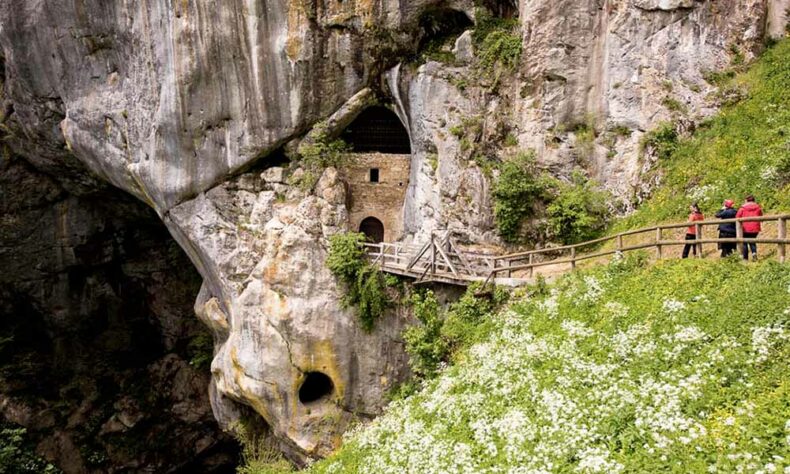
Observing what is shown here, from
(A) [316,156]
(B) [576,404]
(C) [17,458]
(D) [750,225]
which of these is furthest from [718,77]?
(C) [17,458]

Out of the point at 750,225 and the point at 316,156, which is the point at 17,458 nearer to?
the point at 316,156

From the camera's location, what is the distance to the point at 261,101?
1855cm

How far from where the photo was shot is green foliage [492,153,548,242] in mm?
17016

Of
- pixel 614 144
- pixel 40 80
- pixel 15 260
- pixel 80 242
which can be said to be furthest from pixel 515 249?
pixel 15 260

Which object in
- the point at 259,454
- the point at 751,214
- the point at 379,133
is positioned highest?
the point at 379,133

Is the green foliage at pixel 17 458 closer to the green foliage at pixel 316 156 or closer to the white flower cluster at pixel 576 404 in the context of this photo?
the green foliage at pixel 316 156

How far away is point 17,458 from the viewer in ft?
76.2

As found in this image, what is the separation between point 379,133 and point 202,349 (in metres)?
16.5

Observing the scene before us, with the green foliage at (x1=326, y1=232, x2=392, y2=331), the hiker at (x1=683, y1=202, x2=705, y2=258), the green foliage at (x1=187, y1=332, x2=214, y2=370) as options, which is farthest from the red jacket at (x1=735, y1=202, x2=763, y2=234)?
the green foliage at (x1=187, y1=332, x2=214, y2=370)

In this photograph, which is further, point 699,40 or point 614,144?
point 614,144

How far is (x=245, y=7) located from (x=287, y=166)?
5608 mm

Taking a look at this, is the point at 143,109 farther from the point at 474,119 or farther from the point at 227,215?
the point at 474,119

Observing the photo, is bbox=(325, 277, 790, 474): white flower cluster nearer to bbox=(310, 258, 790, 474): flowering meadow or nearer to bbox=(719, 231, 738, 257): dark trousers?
bbox=(310, 258, 790, 474): flowering meadow

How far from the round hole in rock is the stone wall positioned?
5.82 m
